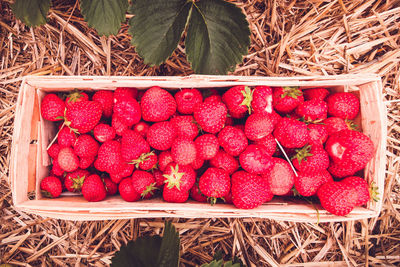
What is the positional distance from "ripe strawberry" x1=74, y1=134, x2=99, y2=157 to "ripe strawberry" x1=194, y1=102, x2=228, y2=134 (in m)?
0.51

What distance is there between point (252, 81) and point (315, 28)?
612mm

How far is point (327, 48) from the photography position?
1447 millimetres

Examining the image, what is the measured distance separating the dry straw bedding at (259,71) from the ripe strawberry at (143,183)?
0.38 meters

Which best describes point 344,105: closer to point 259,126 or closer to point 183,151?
point 259,126

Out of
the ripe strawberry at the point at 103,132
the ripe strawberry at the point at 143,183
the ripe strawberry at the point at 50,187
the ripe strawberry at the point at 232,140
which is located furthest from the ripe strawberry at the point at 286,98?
the ripe strawberry at the point at 50,187

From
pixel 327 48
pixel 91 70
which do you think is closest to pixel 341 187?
pixel 327 48

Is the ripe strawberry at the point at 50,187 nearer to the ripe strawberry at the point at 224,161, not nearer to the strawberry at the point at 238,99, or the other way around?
the ripe strawberry at the point at 224,161

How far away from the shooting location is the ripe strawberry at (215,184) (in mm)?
1089

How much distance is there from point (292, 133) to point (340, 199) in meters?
0.34

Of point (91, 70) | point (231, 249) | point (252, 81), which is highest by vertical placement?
point (91, 70)

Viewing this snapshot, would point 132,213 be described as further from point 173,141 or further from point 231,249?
point 231,249

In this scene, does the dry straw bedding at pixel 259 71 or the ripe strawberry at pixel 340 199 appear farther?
the dry straw bedding at pixel 259 71

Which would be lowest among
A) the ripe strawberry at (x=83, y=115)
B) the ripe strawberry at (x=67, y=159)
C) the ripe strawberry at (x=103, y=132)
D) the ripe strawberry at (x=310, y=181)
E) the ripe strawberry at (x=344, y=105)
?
the ripe strawberry at (x=310, y=181)

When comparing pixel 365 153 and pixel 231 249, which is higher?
pixel 365 153
